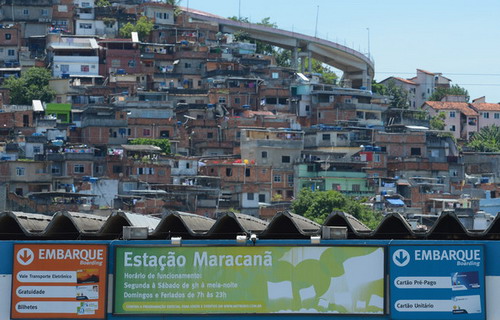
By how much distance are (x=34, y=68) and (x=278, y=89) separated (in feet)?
45.5

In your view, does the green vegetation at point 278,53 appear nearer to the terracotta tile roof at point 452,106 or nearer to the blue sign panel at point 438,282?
the terracotta tile roof at point 452,106

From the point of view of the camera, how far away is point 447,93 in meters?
111

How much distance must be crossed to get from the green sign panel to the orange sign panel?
0.35 m

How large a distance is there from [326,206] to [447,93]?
149ft

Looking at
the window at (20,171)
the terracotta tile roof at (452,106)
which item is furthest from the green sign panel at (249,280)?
the terracotta tile roof at (452,106)

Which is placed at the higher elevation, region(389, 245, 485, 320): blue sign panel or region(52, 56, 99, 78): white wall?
region(52, 56, 99, 78): white wall

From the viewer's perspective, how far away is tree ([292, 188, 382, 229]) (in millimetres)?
66750

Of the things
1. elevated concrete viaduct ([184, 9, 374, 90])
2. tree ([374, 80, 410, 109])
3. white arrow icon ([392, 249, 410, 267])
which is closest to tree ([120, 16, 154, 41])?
elevated concrete viaduct ([184, 9, 374, 90])

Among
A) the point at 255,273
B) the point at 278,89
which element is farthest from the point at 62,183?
the point at 255,273

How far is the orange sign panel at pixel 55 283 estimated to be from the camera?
71.8 feet

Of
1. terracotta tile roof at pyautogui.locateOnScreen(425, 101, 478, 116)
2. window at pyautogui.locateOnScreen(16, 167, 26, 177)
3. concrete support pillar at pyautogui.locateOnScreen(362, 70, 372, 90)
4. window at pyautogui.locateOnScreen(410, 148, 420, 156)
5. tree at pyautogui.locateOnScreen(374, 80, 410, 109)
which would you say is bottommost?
window at pyautogui.locateOnScreen(16, 167, 26, 177)

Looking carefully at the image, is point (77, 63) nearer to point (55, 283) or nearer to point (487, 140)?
point (487, 140)

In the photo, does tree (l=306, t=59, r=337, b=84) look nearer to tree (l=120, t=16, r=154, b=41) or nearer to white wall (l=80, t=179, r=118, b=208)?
tree (l=120, t=16, r=154, b=41)

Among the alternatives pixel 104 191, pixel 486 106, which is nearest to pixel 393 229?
pixel 104 191
